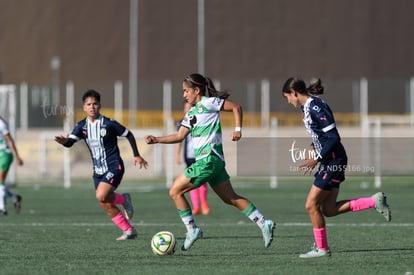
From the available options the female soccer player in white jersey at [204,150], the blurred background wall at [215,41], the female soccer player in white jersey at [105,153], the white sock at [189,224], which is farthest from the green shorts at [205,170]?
the blurred background wall at [215,41]

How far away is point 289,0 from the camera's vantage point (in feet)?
173

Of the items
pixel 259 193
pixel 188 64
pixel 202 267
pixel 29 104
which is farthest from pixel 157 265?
pixel 188 64

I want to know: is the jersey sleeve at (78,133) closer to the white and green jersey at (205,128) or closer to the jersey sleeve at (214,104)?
the white and green jersey at (205,128)

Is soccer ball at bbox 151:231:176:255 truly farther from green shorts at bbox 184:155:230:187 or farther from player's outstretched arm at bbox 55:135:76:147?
player's outstretched arm at bbox 55:135:76:147

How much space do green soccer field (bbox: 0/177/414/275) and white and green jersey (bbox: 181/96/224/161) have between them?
1210mm

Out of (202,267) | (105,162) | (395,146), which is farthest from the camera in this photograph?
(395,146)

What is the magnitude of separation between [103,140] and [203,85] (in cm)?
223

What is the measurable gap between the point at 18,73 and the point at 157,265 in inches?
1720

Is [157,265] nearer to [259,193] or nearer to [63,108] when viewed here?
[259,193]

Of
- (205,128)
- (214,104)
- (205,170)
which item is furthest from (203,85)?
(205,170)

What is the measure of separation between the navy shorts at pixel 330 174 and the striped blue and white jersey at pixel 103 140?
366cm

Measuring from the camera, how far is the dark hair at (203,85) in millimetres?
12781

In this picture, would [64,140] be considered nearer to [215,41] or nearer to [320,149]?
[320,149]

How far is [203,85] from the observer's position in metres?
12.9
